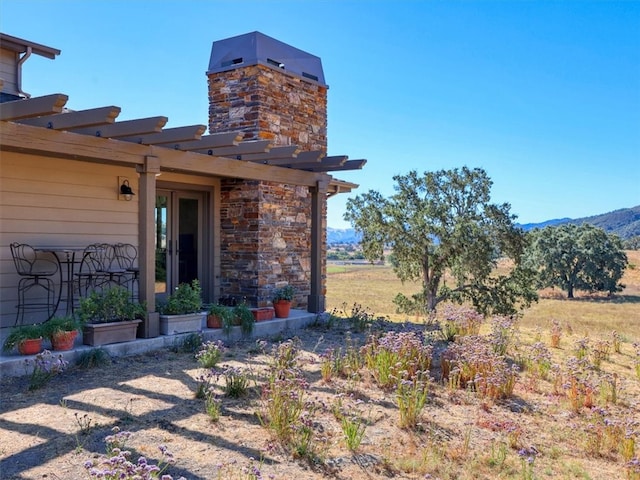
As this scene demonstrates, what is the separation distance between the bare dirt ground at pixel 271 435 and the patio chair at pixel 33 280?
5.57 ft

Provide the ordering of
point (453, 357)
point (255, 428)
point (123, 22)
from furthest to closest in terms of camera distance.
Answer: point (123, 22) < point (453, 357) < point (255, 428)

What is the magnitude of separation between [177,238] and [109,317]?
113 inches

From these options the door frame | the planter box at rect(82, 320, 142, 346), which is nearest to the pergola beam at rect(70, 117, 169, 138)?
the planter box at rect(82, 320, 142, 346)

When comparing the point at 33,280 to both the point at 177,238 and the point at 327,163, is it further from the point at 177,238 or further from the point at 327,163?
the point at 327,163

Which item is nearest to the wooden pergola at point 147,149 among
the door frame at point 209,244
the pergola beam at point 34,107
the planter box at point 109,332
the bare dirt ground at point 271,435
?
the pergola beam at point 34,107

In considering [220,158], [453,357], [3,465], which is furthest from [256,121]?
[3,465]

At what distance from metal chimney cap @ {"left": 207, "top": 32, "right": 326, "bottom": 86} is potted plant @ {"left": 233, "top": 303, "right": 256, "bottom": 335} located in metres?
3.78

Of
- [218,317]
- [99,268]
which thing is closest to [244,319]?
[218,317]

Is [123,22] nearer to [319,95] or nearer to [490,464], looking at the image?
[319,95]

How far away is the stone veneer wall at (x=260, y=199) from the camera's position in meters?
8.17

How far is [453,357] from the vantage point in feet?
16.9

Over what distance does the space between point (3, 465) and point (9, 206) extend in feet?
13.2

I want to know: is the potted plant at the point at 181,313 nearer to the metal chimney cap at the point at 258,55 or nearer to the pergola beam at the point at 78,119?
the pergola beam at the point at 78,119

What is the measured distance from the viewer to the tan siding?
6.01 m
